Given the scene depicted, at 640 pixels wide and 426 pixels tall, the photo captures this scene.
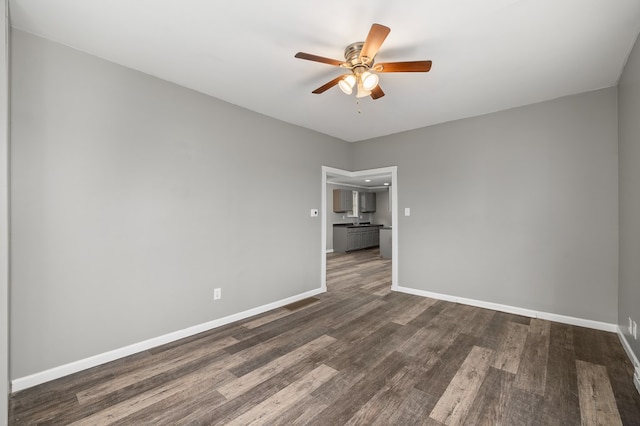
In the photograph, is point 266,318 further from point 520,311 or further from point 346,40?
point 520,311

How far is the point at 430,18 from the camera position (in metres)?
1.87

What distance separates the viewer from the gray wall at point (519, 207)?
2973 mm

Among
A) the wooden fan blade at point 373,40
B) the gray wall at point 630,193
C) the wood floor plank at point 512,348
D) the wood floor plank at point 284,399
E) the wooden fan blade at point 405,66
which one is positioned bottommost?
the wood floor plank at point 284,399

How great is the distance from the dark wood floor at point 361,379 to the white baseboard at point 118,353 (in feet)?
0.24

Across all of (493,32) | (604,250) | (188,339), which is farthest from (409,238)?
(188,339)

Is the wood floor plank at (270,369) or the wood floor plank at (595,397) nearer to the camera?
the wood floor plank at (595,397)

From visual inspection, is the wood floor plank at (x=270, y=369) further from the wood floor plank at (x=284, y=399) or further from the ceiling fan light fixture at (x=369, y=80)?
the ceiling fan light fixture at (x=369, y=80)

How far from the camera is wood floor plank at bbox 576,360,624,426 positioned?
169cm

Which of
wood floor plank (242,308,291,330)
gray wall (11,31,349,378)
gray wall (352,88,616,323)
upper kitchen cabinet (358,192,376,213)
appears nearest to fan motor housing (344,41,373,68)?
gray wall (11,31,349,378)

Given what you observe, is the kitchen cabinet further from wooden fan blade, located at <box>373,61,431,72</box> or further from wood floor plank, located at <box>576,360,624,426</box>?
wooden fan blade, located at <box>373,61,431,72</box>

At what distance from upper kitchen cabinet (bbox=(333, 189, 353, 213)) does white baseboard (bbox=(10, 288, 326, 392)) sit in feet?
18.3

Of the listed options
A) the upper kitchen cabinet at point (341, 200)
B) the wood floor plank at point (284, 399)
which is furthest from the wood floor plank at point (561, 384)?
the upper kitchen cabinet at point (341, 200)

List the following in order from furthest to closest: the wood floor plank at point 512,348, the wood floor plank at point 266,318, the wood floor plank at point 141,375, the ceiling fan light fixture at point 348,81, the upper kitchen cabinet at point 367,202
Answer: the upper kitchen cabinet at point 367,202
the wood floor plank at point 266,318
the wood floor plank at point 512,348
the ceiling fan light fixture at point 348,81
the wood floor plank at point 141,375

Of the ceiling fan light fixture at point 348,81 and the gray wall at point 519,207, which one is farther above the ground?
the ceiling fan light fixture at point 348,81
